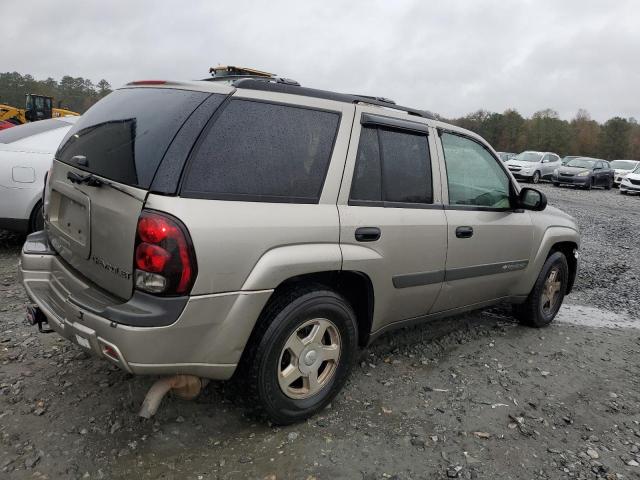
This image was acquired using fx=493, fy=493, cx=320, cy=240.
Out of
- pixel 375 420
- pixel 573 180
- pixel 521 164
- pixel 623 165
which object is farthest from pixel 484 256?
pixel 623 165

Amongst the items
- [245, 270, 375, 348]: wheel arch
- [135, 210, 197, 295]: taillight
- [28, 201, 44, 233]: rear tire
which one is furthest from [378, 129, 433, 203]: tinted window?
[28, 201, 44, 233]: rear tire

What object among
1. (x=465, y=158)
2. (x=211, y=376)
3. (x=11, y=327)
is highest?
(x=465, y=158)

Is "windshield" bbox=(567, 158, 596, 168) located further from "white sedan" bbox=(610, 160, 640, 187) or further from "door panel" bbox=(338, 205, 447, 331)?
"door panel" bbox=(338, 205, 447, 331)

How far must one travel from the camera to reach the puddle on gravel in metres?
4.91

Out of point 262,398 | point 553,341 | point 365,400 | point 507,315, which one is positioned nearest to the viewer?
point 262,398

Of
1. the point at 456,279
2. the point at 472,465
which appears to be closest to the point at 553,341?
the point at 456,279

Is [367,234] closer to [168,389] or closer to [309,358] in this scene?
[309,358]

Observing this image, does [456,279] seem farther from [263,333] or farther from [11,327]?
[11,327]

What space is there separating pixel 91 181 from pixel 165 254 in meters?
0.64

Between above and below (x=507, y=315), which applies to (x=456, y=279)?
above

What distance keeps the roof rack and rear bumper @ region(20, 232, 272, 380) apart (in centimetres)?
108

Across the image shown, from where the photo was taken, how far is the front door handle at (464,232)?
3.40 metres

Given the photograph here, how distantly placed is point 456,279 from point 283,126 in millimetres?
1714

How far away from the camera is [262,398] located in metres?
2.55
